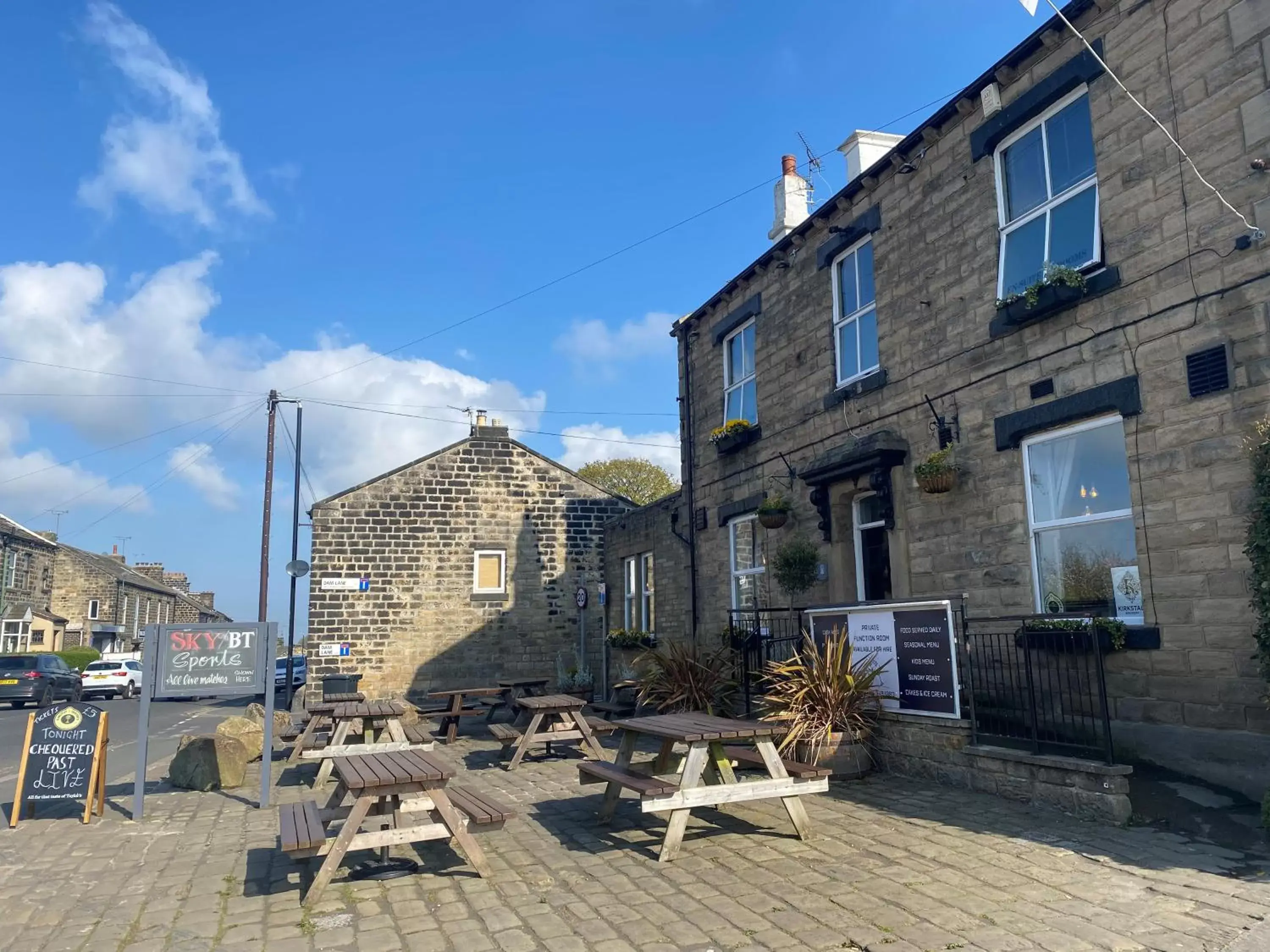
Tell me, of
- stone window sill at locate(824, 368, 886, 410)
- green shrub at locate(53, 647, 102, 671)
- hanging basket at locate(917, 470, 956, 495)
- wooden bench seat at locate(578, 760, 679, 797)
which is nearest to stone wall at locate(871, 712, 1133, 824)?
hanging basket at locate(917, 470, 956, 495)

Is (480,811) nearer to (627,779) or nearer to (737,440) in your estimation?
(627,779)

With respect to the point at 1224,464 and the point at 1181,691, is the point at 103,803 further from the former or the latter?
the point at 1224,464

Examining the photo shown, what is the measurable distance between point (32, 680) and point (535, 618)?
1411 centimetres

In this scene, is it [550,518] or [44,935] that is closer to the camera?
[44,935]

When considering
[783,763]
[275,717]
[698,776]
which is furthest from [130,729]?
[783,763]

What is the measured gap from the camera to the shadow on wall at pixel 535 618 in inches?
812

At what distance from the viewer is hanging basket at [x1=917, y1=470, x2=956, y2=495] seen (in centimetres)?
901

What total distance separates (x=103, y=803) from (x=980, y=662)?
802cm

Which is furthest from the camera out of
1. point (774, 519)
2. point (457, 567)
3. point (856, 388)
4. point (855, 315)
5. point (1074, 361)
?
point (457, 567)

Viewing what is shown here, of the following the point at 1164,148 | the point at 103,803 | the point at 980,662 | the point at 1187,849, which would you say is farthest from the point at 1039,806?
the point at 103,803

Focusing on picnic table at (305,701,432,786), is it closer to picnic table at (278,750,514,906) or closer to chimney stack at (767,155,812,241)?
picnic table at (278,750,514,906)

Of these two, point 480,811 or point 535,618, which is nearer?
point 480,811

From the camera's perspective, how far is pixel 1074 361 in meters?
7.90

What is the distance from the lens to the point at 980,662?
8.52 meters
